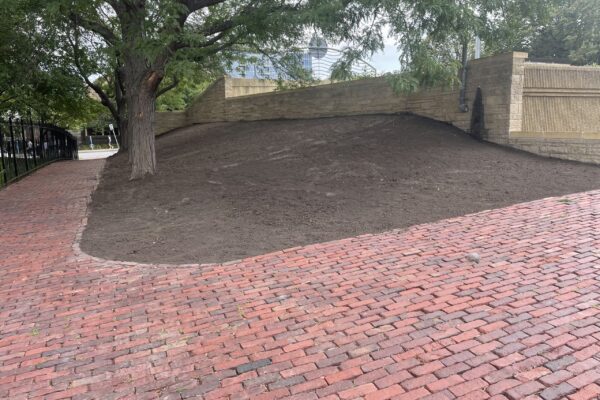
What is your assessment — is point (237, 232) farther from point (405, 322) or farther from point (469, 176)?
point (469, 176)

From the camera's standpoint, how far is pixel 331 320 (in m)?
3.72

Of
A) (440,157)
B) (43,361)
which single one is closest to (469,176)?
(440,157)

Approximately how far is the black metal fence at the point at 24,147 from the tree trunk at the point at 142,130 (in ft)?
13.2

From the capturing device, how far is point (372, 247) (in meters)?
5.45

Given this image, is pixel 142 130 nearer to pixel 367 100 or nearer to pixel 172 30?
pixel 172 30

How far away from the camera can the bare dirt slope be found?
6301mm

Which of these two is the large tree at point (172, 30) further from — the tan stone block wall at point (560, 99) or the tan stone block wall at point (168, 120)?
the tan stone block wall at point (168, 120)

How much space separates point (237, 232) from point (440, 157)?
16.0 ft

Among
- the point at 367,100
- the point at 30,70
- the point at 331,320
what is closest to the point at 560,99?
the point at 367,100

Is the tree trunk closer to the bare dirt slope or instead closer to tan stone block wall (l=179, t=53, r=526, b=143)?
the bare dirt slope

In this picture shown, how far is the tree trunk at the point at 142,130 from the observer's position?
1123 cm

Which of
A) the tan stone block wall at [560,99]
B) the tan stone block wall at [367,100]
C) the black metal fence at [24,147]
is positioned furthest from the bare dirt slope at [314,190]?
the black metal fence at [24,147]

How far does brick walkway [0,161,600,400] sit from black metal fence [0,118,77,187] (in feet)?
31.1

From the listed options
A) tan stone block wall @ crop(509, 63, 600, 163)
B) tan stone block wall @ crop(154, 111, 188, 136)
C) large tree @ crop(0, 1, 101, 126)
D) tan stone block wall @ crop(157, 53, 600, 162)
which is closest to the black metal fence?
large tree @ crop(0, 1, 101, 126)
